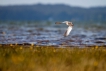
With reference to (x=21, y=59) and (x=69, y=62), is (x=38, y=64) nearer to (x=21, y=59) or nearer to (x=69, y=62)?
(x=21, y=59)

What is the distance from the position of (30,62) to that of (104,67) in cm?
195

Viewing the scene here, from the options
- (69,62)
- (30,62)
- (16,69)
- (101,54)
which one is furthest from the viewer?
(101,54)

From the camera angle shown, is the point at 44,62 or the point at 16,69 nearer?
the point at 16,69

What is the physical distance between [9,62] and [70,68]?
63.1 inches

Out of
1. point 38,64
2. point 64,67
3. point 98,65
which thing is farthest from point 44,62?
point 98,65

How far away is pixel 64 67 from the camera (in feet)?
22.7

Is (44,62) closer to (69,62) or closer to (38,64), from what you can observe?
(38,64)

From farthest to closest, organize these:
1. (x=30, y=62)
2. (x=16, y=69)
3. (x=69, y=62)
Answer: (x=69, y=62), (x=30, y=62), (x=16, y=69)

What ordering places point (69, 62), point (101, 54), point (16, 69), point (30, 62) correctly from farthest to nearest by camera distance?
point (101, 54), point (69, 62), point (30, 62), point (16, 69)

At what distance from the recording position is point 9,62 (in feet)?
23.5

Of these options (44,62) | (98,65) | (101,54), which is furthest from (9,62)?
(101,54)

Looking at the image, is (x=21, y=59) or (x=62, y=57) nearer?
(x=21, y=59)

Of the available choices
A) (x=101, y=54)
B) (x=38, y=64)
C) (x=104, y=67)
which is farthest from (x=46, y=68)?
(x=101, y=54)

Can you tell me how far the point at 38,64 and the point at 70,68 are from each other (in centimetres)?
87
